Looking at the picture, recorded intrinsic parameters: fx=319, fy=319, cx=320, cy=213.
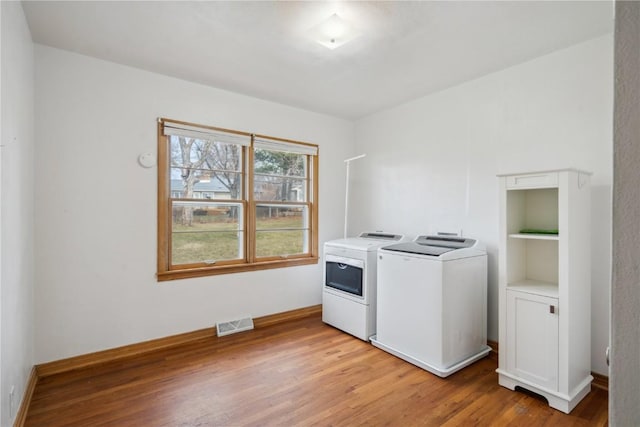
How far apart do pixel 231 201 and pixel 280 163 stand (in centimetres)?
80

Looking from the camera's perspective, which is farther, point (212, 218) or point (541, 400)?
point (212, 218)

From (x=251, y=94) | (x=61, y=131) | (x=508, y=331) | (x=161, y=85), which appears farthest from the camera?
(x=251, y=94)

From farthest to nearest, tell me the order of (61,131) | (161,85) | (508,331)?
(161,85), (61,131), (508,331)

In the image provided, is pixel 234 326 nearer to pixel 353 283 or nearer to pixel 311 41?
pixel 353 283

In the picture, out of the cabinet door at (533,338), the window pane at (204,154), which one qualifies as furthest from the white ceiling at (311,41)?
the cabinet door at (533,338)

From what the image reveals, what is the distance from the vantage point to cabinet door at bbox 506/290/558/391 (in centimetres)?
212

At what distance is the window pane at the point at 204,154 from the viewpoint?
10.3ft

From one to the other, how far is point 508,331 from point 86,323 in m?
3.34

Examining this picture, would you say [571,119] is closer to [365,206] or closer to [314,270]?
[365,206]

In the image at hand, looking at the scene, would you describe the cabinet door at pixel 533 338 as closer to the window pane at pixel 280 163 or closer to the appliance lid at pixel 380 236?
the appliance lid at pixel 380 236

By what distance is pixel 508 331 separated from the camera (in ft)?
7.68

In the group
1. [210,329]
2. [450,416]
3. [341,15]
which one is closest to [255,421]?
[450,416]

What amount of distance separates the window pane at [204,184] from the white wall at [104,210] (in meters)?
0.23

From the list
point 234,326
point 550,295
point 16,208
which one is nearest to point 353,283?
point 234,326
